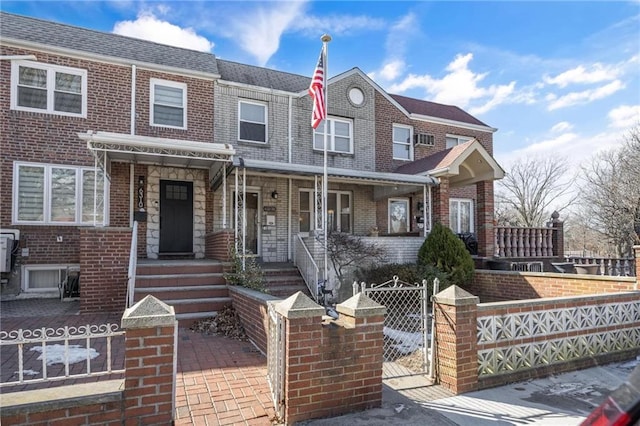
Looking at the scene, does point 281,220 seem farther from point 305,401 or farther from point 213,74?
point 305,401

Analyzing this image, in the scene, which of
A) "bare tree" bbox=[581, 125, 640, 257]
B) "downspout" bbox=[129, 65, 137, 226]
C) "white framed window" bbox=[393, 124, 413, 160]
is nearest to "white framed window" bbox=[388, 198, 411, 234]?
"white framed window" bbox=[393, 124, 413, 160]

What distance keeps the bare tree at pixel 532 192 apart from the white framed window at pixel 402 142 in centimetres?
2192

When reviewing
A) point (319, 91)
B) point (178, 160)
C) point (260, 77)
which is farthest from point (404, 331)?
point (260, 77)

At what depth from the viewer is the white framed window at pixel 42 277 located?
9.10 metres

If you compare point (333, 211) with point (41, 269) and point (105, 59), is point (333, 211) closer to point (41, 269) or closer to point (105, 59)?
point (105, 59)

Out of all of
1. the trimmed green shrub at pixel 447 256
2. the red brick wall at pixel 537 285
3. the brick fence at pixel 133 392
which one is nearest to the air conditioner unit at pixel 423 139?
the trimmed green shrub at pixel 447 256

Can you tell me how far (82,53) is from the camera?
9.86m

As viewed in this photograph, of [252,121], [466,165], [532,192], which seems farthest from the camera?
[532,192]

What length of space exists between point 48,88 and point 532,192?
35.4 meters

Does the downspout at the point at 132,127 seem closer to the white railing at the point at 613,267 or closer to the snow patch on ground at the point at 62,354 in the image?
the snow patch on ground at the point at 62,354

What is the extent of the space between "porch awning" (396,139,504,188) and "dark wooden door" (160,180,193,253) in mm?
7243

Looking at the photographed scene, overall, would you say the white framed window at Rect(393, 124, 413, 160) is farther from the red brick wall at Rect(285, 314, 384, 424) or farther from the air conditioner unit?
the red brick wall at Rect(285, 314, 384, 424)

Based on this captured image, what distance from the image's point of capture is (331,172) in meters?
9.80

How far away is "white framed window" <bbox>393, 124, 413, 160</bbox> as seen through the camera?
14.3m
